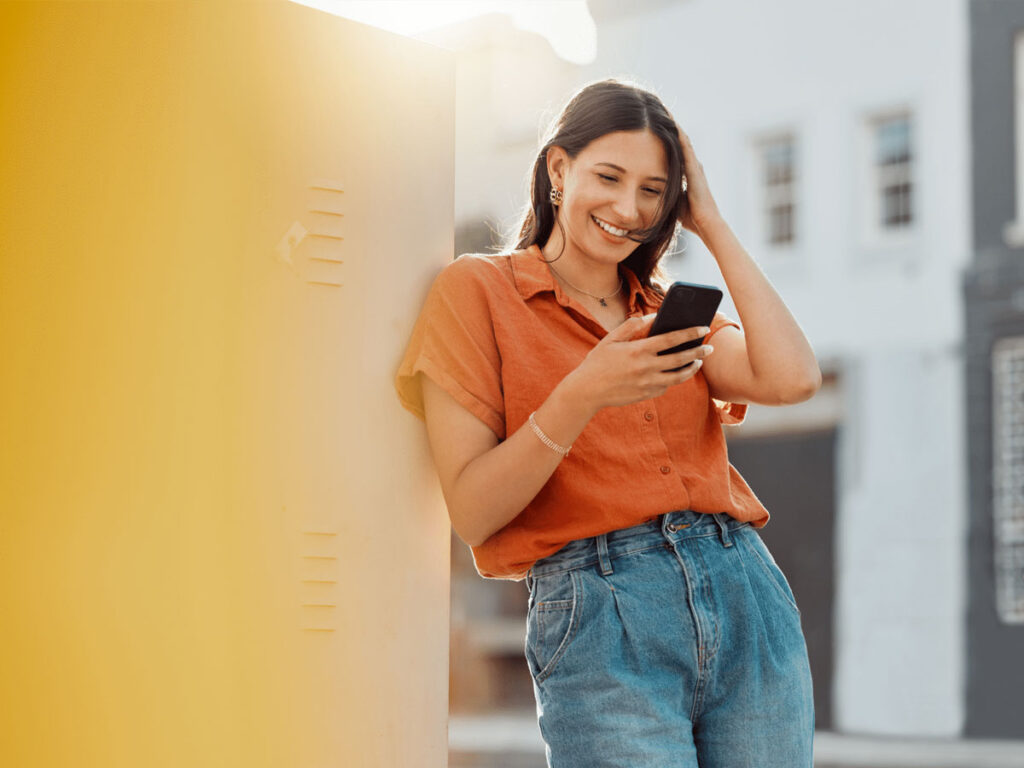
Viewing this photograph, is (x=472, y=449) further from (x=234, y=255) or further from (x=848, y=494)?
(x=848, y=494)

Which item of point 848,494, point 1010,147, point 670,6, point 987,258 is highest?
point 670,6

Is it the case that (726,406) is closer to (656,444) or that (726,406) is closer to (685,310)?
(656,444)

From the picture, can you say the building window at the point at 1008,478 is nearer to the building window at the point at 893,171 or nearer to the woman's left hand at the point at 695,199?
the building window at the point at 893,171

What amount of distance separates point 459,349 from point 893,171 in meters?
10.3

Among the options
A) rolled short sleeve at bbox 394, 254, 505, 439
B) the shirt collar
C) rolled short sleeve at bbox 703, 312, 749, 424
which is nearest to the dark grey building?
rolled short sleeve at bbox 703, 312, 749, 424

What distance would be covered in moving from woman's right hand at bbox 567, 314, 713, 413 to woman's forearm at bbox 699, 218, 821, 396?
0.31m

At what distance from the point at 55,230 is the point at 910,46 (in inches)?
427

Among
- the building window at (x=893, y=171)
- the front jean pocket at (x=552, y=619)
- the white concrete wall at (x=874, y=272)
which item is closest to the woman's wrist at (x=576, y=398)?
the front jean pocket at (x=552, y=619)

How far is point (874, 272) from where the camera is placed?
11.6m

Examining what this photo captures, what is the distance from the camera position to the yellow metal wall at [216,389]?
1.56m

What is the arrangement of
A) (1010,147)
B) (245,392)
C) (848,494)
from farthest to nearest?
1. (848,494)
2. (1010,147)
3. (245,392)

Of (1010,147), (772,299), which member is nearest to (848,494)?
(1010,147)

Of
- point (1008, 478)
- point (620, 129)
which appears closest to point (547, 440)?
point (620, 129)

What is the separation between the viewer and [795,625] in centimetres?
192
